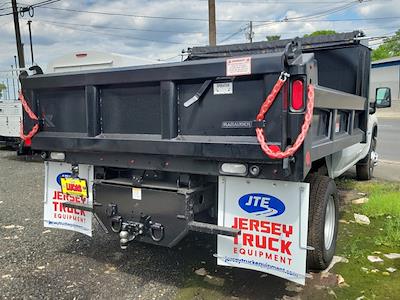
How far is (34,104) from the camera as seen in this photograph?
411cm

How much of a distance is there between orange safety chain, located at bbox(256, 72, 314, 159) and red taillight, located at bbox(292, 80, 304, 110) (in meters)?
0.05

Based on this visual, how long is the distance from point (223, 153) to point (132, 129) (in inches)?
36.8

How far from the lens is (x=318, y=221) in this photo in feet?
11.3

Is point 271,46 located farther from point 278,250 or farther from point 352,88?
point 278,250

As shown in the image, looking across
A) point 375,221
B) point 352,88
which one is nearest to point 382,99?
point 352,88


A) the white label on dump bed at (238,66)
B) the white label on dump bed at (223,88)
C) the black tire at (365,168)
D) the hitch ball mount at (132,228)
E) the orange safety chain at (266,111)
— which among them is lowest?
the black tire at (365,168)

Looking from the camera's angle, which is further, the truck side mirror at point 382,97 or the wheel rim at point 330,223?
the truck side mirror at point 382,97

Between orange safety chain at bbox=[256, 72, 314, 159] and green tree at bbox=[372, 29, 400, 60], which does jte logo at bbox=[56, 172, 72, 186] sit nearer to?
orange safety chain at bbox=[256, 72, 314, 159]

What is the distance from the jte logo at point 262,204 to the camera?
3.09 metres

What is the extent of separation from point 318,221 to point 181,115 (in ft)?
4.72

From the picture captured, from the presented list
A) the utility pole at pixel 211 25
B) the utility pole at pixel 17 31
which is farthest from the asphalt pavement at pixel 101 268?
the utility pole at pixel 17 31

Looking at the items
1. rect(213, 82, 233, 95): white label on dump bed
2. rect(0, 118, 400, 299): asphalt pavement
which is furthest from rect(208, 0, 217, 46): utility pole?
rect(213, 82, 233, 95): white label on dump bed

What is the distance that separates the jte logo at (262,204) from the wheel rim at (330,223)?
0.99 m

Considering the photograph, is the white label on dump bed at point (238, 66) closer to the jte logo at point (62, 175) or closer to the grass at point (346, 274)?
the grass at point (346, 274)
